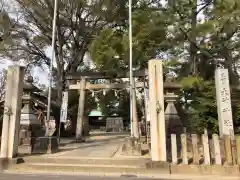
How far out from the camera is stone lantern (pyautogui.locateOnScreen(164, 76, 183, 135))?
47.3 feet

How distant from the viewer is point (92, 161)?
1055 cm

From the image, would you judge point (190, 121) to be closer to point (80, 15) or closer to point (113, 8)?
point (113, 8)

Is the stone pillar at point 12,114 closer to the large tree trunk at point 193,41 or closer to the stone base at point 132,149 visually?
the stone base at point 132,149

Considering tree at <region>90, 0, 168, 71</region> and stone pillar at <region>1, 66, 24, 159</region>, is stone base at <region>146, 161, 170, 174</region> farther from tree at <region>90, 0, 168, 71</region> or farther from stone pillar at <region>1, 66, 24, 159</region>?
tree at <region>90, 0, 168, 71</region>

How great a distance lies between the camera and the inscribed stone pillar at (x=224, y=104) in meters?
10.7

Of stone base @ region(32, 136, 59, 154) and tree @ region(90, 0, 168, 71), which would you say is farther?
tree @ region(90, 0, 168, 71)

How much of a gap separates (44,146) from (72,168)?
3.40 metres

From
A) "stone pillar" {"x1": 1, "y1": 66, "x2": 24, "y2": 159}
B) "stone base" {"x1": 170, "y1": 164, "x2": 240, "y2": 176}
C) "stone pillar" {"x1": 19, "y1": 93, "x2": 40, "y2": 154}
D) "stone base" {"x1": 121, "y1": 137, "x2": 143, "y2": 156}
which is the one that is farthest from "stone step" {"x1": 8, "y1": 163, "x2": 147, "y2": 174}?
"stone pillar" {"x1": 19, "y1": 93, "x2": 40, "y2": 154}

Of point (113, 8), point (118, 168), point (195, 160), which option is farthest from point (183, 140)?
point (113, 8)

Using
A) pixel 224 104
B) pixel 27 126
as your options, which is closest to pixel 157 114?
pixel 224 104

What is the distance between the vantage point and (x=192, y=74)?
17.9m

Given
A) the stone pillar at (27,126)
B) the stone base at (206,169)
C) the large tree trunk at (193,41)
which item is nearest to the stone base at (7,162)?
the stone pillar at (27,126)

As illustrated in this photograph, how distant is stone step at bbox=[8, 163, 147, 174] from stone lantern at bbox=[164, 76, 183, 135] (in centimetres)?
524

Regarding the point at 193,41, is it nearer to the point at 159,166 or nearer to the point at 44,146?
the point at 159,166
